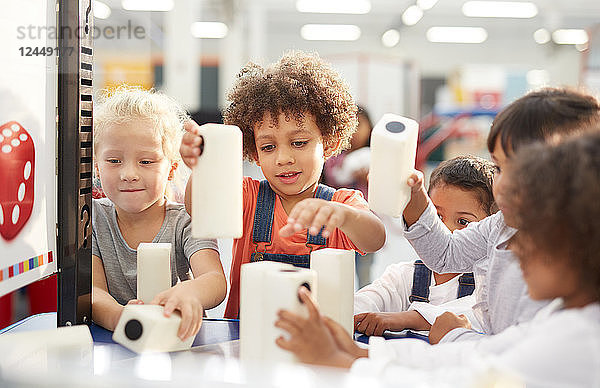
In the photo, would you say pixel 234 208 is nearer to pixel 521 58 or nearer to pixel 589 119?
pixel 589 119

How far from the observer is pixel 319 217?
0.76 m

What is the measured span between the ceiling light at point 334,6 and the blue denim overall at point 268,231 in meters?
6.94

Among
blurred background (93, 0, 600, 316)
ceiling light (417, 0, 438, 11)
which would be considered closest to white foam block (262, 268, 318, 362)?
blurred background (93, 0, 600, 316)

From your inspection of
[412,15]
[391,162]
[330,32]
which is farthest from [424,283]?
[330,32]

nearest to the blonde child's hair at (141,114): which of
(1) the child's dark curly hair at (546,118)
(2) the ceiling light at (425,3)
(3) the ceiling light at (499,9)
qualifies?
(1) the child's dark curly hair at (546,118)

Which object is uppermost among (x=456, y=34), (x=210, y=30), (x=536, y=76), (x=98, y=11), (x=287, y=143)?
(x=456, y=34)

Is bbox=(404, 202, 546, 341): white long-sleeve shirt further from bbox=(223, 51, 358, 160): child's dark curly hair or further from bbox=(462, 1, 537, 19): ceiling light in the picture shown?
bbox=(462, 1, 537, 19): ceiling light

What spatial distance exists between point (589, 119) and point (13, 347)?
683 millimetres

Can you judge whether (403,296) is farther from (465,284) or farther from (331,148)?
(331,148)

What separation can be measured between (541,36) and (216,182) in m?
10.1

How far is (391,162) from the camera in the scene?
0.78m

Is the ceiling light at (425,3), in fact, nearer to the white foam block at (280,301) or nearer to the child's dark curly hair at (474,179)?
the child's dark curly hair at (474,179)

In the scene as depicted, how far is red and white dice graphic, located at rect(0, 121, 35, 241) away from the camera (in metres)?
0.78

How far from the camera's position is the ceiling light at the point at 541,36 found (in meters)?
9.68
